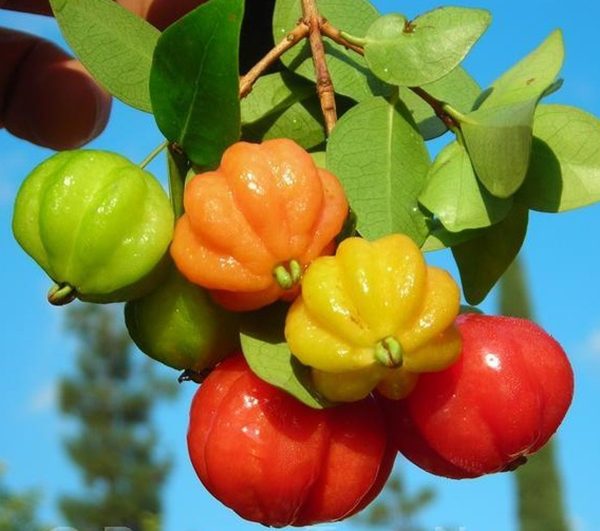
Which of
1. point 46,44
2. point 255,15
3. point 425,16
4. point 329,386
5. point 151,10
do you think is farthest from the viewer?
point 46,44

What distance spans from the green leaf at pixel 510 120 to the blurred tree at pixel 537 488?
13790 mm

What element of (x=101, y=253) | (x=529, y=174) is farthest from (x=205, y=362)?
(x=529, y=174)

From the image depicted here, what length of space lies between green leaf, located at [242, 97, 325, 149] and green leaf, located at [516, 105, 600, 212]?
202mm

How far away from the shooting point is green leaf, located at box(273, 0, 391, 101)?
3.43ft

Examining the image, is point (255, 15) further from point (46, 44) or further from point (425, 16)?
point (46, 44)

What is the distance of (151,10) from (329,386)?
41.5 inches

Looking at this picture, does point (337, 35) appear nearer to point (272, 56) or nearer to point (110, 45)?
point (272, 56)

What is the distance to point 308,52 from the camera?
1.05 meters

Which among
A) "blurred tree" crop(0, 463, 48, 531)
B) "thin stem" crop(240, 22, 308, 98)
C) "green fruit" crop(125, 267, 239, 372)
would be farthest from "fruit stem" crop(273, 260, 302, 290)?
"blurred tree" crop(0, 463, 48, 531)

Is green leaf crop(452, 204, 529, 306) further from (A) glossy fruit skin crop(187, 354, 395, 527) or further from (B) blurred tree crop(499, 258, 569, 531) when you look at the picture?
(B) blurred tree crop(499, 258, 569, 531)

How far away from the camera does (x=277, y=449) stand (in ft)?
2.79

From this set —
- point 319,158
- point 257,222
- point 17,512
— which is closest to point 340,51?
point 319,158

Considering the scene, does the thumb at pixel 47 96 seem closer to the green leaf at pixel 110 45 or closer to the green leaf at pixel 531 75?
the green leaf at pixel 110 45

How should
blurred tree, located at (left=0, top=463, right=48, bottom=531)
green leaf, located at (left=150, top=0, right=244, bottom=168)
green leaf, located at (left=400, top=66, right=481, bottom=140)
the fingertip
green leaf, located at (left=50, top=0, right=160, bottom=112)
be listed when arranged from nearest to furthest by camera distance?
1. green leaf, located at (left=150, top=0, right=244, bottom=168)
2. green leaf, located at (left=50, top=0, right=160, bottom=112)
3. green leaf, located at (left=400, top=66, right=481, bottom=140)
4. the fingertip
5. blurred tree, located at (left=0, top=463, right=48, bottom=531)
